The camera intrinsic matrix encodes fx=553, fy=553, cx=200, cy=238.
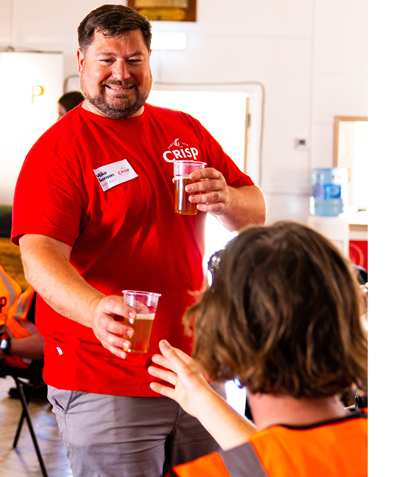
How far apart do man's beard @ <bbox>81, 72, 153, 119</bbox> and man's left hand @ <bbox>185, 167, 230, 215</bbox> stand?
324mm

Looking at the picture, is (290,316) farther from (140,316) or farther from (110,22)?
(110,22)

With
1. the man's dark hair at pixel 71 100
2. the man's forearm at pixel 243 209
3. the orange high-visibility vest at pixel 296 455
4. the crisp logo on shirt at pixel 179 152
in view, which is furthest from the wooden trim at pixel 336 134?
the orange high-visibility vest at pixel 296 455

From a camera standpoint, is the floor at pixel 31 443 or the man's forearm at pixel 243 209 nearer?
the man's forearm at pixel 243 209

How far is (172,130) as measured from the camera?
1.76m

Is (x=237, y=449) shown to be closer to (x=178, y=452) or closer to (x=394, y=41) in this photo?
(x=394, y=41)

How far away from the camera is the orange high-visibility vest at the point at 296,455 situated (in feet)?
2.69

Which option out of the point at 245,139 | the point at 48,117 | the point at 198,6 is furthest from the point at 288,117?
the point at 48,117

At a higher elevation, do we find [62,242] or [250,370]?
[62,242]

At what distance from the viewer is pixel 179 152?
5.59 feet

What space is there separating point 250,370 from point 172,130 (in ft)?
3.38

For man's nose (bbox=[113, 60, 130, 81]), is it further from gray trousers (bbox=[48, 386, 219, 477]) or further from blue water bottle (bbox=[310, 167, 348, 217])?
blue water bottle (bbox=[310, 167, 348, 217])

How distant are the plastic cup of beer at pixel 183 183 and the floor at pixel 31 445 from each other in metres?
2.30

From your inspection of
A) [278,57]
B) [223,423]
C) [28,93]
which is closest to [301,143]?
[278,57]

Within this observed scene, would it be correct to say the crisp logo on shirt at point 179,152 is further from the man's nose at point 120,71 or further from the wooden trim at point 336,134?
the wooden trim at point 336,134
